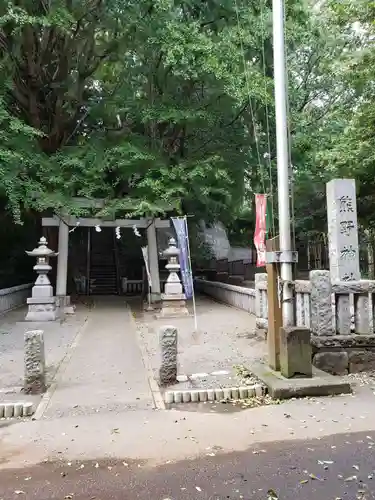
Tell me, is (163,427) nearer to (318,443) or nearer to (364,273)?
(318,443)

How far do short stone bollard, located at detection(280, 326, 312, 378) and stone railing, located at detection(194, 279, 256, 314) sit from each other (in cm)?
730

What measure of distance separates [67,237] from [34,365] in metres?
10.7

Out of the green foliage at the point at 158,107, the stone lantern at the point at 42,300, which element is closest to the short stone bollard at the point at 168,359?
the green foliage at the point at 158,107

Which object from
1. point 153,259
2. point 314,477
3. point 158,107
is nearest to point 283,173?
point 314,477

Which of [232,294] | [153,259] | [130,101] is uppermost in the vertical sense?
[130,101]

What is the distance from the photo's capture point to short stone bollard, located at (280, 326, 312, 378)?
6266mm

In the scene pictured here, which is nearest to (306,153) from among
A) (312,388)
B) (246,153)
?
(246,153)

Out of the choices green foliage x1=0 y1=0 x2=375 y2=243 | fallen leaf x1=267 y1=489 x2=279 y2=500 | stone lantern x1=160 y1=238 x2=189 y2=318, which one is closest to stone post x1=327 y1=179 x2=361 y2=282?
green foliage x1=0 y1=0 x2=375 y2=243

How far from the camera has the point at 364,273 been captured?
2114 cm

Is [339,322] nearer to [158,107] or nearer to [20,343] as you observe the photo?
[20,343]

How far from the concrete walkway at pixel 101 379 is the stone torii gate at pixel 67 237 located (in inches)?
208

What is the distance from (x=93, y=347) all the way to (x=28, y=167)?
714cm

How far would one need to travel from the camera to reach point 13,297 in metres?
17.5

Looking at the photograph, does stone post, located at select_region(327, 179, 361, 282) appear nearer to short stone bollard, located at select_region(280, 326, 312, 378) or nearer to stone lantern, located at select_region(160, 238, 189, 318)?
short stone bollard, located at select_region(280, 326, 312, 378)
